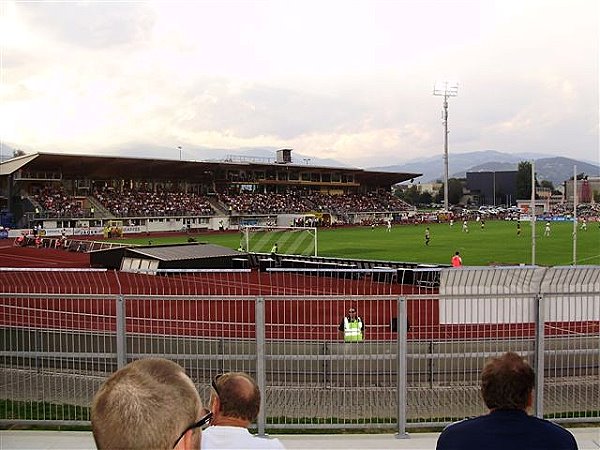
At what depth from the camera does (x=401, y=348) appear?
263 inches

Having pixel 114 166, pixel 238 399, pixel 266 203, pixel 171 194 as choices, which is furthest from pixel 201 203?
pixel 238 399

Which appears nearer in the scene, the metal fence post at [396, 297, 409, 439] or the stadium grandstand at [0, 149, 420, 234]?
the metal fence post at [396, 297, 409, 439]

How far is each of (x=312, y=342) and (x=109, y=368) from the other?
10.4 feet

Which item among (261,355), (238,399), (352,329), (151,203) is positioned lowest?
(352,329)

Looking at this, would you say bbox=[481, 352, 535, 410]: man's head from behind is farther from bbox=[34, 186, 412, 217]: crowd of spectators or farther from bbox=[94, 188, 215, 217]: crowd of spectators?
bbox=[94, 188, 215, 217]: crowd of spectators

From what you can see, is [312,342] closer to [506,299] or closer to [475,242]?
[506,299]

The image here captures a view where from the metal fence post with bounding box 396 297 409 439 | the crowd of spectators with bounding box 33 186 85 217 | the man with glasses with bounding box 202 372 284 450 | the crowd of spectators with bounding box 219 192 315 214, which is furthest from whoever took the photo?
the crowd of spectators with bounding box 219 192 315 214

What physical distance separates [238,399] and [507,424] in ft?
4.66

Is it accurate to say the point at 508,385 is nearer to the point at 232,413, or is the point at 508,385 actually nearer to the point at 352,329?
the point at 232,413

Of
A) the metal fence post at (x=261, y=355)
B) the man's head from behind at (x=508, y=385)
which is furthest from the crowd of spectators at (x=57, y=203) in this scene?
the man's head from behind at (x=508, y=385)

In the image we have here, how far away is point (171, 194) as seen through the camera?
7694cm

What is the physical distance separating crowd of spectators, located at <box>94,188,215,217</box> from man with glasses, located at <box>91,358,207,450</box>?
66791 mm

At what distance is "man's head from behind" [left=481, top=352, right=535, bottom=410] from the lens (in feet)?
10.5

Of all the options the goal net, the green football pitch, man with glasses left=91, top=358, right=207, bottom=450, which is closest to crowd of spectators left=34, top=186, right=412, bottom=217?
the goal net
